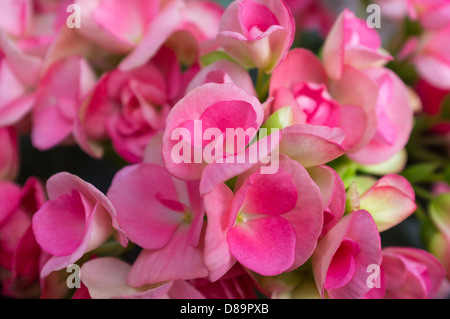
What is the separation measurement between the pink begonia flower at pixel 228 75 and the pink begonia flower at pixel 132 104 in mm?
64

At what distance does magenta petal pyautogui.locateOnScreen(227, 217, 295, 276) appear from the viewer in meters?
0.28

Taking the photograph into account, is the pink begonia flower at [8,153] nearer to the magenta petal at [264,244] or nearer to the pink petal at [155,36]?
the pink petal at [155,36]

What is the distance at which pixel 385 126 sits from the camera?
0.37 m

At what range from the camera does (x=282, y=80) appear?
35 centimetres

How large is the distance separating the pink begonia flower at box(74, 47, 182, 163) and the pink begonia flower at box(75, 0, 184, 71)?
0.07 ft

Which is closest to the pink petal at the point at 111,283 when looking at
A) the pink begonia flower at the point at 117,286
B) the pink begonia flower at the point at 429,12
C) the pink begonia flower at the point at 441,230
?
the pink begonia flower at the point at 117,286

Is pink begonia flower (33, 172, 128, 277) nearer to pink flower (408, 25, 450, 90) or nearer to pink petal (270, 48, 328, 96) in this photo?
pink petal (270, 48, 328, 96)

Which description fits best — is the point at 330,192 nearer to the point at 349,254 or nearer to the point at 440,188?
the point at 349,254

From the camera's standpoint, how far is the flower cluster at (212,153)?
283 mm

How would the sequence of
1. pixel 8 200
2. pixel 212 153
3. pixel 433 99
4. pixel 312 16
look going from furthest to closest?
1. pixel 312 16
2. pixel 433 99
3. pixel 8 200
4. pixel 212 153

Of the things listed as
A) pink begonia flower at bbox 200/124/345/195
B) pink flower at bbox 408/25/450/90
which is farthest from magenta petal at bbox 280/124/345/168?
pink flower at bbox 408/25/450/90

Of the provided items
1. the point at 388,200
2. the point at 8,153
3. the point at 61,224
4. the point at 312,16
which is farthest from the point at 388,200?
the point at 312,16

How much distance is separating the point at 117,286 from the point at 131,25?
22cm

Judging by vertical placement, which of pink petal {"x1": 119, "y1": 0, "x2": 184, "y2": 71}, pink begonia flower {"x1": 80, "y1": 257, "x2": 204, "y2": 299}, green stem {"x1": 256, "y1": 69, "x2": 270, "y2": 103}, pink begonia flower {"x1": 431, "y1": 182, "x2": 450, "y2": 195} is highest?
pink petal {"x1": 119, "y1": 0, "x2": 184, "y2": 71}
